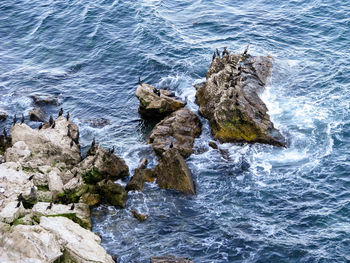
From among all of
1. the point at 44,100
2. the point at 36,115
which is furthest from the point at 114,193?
the point at 44,100

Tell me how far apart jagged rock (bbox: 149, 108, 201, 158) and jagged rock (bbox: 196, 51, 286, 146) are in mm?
1616

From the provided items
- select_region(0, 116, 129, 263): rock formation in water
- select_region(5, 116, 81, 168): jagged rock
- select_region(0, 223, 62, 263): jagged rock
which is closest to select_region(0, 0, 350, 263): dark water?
select_region(0, 116, 129, 263): rock formation in water

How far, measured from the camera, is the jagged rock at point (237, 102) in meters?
31.0

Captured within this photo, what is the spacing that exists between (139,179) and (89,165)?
12.1 ft

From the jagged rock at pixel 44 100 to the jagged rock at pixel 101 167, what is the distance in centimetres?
1256

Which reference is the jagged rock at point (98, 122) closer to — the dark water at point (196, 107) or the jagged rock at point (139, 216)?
the dark water at point (196, 107)

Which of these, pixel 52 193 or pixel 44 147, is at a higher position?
pixel 44 147

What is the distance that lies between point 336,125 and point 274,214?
36.8 feet

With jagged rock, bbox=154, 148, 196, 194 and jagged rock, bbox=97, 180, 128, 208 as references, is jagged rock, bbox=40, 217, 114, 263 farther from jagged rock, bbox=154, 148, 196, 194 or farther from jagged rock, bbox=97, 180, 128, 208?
jagged rock, bbox=154, 148, 196, 194

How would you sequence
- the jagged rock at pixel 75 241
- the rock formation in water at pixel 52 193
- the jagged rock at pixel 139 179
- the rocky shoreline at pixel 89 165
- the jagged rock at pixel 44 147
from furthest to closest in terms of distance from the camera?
1. the jagged rock at pixel 44 147
2. the jagged rock at pixel 139 179
3. the rocky shoreline at pixel 89 165
4. the jagged rock at pixel 75 241
5. the rock formation in water at pixel 52 193

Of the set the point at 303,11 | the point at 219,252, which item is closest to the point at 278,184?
the point at 219,252

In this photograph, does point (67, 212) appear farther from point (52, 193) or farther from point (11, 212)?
point (11, 212)

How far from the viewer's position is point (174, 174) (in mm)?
27688

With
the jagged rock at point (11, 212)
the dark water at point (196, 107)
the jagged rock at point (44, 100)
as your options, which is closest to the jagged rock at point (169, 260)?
the dark water at point (196, 107)
